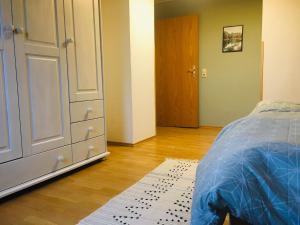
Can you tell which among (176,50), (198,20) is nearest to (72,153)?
(176,50)

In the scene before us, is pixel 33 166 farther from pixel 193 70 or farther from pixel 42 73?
pixel 193 70

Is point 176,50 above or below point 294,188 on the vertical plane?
above

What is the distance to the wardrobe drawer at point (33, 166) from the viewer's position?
1724 millimetres

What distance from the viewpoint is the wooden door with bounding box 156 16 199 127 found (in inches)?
168

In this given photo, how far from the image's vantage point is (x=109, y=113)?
3.33m

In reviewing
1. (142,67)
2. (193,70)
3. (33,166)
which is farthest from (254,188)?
(193,70)

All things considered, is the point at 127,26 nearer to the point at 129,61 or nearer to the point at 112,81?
the point at 129,61

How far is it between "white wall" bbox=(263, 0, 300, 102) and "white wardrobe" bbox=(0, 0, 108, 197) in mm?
1809

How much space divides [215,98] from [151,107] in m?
1.29

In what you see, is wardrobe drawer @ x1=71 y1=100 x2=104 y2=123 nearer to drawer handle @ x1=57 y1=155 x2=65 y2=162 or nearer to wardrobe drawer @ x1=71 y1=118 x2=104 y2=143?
wardrobe drawer @ x1=71 y1=118 x2=104 y2=143

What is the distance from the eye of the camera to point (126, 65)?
10.4 ft

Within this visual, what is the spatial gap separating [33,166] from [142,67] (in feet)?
6.30

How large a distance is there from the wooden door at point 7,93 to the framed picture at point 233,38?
10.6ft

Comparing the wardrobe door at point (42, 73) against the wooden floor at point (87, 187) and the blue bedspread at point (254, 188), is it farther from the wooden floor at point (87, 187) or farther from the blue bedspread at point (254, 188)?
the blue bedspread at point (254, 188)
